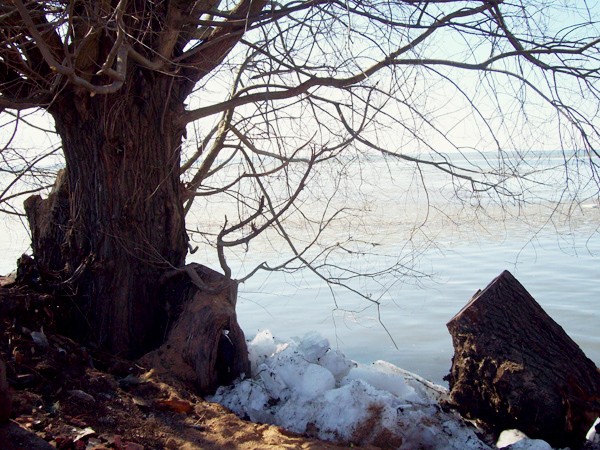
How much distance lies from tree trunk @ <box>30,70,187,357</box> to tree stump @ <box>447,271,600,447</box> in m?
2.13

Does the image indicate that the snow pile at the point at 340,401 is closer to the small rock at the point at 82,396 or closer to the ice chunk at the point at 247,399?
the ice chunk at the point at 247,399

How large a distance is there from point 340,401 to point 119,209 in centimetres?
203

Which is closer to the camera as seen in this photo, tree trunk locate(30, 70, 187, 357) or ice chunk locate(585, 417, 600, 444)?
ice chunk locate(585, 417, 600, 444)

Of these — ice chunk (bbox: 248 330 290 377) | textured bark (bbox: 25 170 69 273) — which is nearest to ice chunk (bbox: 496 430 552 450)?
ice chunk (bbox: 248 330 290 377)

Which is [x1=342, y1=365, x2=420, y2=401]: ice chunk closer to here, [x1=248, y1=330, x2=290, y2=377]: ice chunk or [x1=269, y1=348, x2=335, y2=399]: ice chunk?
[x1=269, y1=348, x2=335, y2=399]: ice chunk


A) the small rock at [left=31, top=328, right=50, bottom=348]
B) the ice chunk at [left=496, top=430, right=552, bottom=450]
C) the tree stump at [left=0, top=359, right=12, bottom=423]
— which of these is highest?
the small rock at [left=31, top=328, right=50, bottom=348]

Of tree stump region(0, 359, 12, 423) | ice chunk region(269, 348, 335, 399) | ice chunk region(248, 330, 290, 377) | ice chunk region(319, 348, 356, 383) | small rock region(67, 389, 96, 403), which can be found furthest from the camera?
ice chunk region(248, 330, 290, 377)

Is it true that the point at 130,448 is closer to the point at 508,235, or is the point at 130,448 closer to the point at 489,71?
the point at 489,71

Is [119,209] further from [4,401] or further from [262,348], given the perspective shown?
[4,401]

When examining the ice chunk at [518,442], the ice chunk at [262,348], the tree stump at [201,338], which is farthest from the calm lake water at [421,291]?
the ice chunk at [518,442]

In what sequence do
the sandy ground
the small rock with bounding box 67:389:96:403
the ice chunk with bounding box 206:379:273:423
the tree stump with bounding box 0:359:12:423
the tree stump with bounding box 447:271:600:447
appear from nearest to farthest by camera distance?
the tree stump with bounding box 0:359:12:423 → the sandy ground → the small rock with bounding box 67:389:96:403 → the tree stump with bounding box 447:271:600:447 → the ice chunk with bounding box 206:379:273:423

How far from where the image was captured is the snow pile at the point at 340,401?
13.0 ft

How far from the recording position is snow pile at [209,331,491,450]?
13.0 ft

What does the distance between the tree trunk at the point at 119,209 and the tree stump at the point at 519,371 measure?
83.9 inches
